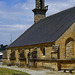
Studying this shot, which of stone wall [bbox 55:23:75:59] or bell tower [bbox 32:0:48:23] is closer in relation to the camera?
stone wall [bbox 55:23:75:59]

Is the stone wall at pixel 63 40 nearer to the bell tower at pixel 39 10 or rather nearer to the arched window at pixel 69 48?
the arched window at pixel 69 48

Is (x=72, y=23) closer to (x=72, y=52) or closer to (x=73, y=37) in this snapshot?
(x=73, y=37)

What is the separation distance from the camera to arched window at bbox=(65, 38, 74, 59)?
87.1ft

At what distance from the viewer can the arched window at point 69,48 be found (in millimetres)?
26547

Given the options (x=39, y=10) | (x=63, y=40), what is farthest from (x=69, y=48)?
(x=39, y=10)

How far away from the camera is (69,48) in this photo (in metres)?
26.7

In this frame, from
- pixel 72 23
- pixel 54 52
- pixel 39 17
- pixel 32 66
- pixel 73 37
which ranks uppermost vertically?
pixel 39 17

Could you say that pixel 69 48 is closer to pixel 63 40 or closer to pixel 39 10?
pixel 63 40

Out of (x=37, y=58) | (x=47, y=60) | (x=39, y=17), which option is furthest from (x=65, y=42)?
(x=39, y=17)

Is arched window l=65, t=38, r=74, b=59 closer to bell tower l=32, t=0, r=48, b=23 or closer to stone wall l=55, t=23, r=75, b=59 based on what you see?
stone wall l=55, t=23, r=75, b=59

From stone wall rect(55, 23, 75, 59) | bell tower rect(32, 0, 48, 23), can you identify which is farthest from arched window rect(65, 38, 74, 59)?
bell tower rect(32, 0, 48, 23)

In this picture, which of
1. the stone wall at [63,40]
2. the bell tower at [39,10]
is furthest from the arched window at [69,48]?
the bell tower at [39,10]

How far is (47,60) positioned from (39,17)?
2026cm

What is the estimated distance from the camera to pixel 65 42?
2644cm
